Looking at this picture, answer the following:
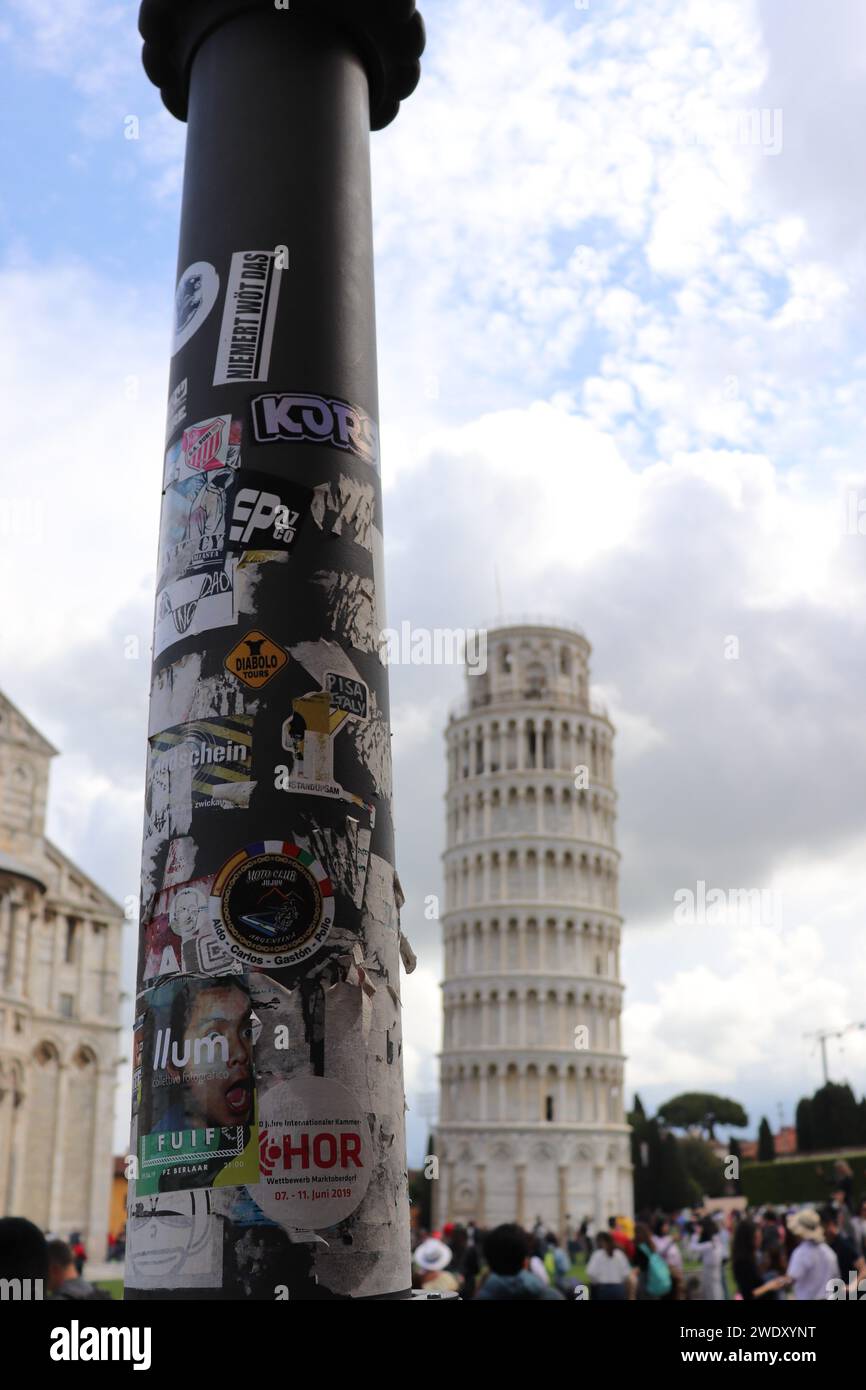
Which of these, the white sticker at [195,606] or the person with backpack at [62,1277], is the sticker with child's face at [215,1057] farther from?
the person with backpack at [62,1277]

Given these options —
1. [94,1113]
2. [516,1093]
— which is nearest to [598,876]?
[516,1093]

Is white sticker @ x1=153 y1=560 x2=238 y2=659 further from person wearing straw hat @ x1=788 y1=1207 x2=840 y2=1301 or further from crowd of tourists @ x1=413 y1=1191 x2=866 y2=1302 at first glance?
person wearing straw hat @ x1=788 y1=1207 x2=840 y2=1301

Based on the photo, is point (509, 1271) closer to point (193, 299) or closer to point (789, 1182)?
point (193, 299)

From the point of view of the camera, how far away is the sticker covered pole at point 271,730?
5.43 metres

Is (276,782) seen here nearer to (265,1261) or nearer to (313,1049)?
(313,1049)

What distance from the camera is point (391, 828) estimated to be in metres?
6.44

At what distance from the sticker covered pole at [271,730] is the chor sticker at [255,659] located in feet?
0.04

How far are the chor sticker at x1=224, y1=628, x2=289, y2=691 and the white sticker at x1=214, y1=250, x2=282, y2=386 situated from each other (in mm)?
1435

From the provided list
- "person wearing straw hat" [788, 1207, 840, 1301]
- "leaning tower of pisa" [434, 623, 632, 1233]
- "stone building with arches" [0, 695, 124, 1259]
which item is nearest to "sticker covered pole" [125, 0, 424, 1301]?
"person wearing straw hat" [788, 1207, 840, 1301]

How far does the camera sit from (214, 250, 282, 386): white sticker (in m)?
6.58

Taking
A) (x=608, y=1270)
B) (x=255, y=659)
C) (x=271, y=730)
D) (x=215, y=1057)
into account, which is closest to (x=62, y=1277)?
(x=215, y=1057)

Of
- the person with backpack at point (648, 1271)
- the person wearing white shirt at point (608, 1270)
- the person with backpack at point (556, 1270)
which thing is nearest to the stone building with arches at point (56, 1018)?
the person with backpack at point (556, 1270)

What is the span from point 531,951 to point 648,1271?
67.2m

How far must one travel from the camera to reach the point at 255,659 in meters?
6.11
